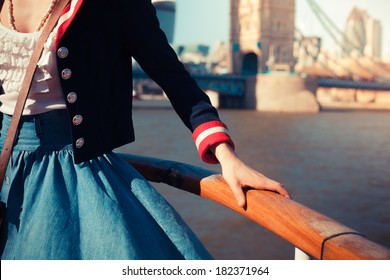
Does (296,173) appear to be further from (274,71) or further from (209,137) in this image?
Answer: (274,71)

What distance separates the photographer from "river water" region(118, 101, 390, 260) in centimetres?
488

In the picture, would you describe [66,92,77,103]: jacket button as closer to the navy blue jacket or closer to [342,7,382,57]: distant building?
the navy blue jacket

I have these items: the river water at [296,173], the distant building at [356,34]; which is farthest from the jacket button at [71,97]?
the distant building at [356,34]

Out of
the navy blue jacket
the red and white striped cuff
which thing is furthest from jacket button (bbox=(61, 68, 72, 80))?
the red and white striped cuff

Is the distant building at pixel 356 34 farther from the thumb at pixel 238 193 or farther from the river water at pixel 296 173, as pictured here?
the thumb at pixel 238 193

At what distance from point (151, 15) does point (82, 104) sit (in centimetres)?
20

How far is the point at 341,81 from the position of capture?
3073 centimetres

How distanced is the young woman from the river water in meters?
3.55

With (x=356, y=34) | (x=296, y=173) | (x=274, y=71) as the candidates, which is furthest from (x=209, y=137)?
(x=356, y=34)

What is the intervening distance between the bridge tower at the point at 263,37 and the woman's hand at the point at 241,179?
34037 millimetres

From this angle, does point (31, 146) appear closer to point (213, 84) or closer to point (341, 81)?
point (213, 84)

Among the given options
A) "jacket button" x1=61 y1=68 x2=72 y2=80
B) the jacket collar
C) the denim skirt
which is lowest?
the denim skirt

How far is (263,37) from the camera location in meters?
34.9

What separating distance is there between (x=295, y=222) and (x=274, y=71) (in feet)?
99.7
